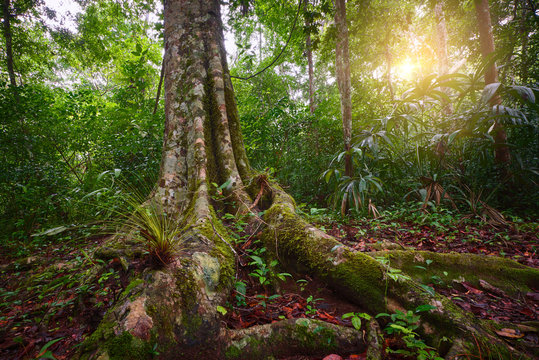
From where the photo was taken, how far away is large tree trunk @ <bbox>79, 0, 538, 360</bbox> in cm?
118

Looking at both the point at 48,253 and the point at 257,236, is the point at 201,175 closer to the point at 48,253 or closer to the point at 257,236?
the point at 257,236

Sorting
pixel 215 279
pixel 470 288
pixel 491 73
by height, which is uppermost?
pixel 491 73

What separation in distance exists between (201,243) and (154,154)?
12.4 ft

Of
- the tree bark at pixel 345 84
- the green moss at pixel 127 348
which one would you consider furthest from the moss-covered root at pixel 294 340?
the tree bark at pixel 345 84

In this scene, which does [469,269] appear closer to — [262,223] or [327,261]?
[327,261]

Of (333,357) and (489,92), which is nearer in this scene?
(333,357)

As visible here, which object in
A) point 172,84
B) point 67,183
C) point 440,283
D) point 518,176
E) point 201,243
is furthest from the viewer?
point 67,183

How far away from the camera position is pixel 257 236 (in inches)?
91.0

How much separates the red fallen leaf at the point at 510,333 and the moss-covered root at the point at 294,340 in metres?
0.80

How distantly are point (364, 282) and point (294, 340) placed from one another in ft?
2.10

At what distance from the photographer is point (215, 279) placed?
1.52 m

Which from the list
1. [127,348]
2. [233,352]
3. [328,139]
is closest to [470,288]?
[233,352]

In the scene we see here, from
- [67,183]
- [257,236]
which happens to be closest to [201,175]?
[257,236]

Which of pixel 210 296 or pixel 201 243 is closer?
pixel 210 296
